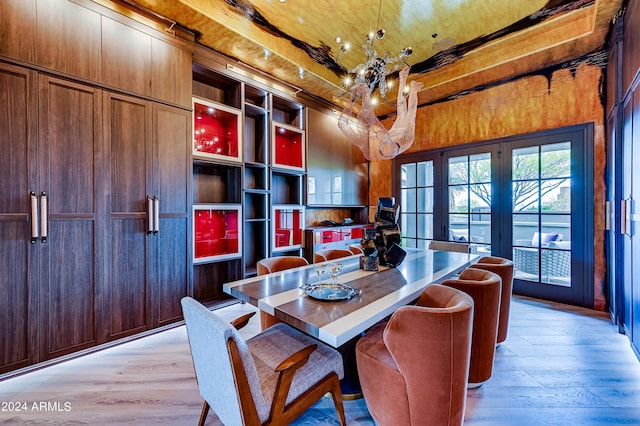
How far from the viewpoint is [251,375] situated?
111cm

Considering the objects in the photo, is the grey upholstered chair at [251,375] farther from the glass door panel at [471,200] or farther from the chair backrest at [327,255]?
the glass door panel at [471,200]

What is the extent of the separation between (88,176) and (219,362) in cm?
226

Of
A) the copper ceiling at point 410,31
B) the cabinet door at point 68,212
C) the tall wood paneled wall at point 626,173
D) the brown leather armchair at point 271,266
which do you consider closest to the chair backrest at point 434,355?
the brown leather armchair at point 271,266

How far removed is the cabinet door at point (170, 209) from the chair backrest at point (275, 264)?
1.18 meters

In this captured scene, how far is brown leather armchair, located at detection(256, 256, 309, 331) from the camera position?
2.22 m

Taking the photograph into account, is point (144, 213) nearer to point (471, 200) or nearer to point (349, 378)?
point (349, 378)

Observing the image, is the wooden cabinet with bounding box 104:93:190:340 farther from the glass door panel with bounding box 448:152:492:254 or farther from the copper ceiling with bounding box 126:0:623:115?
the glass door panel with bounding box 448:152:492:254

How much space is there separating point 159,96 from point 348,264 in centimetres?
258

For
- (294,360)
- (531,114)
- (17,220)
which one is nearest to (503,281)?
(294,360)

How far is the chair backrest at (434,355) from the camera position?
1.20m

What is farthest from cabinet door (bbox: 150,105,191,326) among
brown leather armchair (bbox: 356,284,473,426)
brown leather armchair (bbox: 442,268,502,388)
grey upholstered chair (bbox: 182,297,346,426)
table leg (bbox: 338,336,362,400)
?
brown leather armchair (bbox: 442,268,502,388)

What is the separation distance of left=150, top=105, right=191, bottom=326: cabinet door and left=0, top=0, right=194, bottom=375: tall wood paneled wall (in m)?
0.01

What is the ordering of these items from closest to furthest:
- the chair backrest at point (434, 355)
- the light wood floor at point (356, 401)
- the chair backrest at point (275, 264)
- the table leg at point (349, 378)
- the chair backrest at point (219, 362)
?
the chair backrest at point (219, 362)
the chair backrest at point (434, 355)
the light wood floor at point (356, 401)
the table leg at point (349, 378)
the chair backrest at point (275, 264)

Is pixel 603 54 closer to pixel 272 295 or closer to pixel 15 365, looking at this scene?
pixel 272 295
